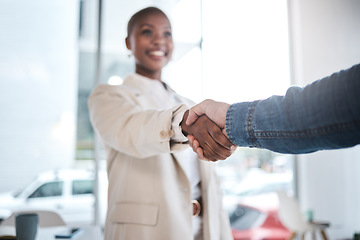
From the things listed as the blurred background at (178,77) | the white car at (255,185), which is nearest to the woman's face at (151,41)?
the blurred background at (178,77)

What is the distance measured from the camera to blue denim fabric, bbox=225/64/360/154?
1.88 ft

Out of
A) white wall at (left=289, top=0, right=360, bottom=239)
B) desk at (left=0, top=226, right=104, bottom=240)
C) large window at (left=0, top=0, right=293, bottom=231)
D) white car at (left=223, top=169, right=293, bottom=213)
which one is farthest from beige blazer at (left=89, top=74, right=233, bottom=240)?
white wall at (left=289, top=0, right=360, bottom=239)

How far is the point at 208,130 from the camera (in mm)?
927

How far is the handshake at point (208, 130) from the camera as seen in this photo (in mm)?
904

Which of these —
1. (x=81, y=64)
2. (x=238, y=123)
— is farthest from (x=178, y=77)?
(x=238, y=123)

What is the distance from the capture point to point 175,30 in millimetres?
3244

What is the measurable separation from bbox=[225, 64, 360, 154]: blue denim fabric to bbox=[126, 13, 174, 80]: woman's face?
681mm

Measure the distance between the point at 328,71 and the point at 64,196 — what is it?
313 centimetres

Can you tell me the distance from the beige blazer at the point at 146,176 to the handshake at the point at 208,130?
0.04m

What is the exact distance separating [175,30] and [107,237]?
2492 mm

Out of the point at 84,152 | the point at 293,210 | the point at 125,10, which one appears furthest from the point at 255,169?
the point at 125,10

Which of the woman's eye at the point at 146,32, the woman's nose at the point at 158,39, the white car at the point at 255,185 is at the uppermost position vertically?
the woman's eye at the point at 146,32

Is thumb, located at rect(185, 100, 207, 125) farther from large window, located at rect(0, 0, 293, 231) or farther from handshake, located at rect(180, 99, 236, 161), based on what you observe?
large window, located at rect(0, 0, 293, 231)

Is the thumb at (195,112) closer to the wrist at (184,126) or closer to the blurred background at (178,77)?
the wrist at (184,126)
